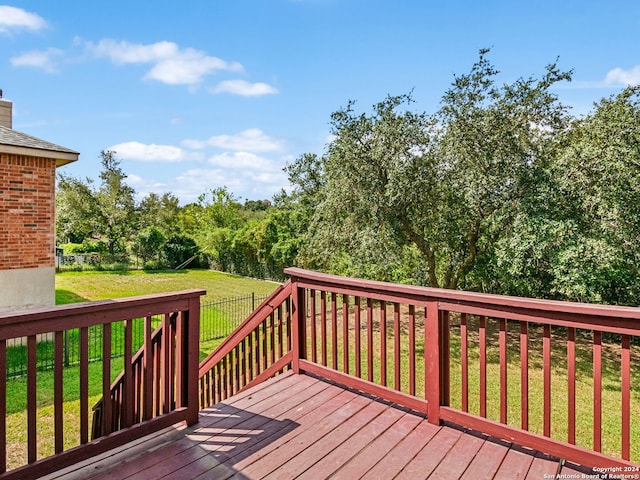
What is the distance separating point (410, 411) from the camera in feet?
8.45

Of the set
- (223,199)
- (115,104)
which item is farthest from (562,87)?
(223,199)

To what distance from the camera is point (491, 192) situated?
7594 millimetres

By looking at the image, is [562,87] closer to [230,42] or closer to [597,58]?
[597,58]

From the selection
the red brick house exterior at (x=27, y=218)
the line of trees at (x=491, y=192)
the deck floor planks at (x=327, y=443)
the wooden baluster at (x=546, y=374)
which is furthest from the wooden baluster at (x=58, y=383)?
the red brick house exterior at (x=27, y=218)

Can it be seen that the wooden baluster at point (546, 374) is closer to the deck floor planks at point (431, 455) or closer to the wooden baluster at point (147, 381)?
the deck floor planks at point (431, 455)

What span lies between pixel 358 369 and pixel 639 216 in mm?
6429

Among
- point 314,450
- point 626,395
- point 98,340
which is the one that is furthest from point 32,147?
point 626,395

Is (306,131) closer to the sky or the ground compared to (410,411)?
closer to the sky

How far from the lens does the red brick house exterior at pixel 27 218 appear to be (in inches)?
283

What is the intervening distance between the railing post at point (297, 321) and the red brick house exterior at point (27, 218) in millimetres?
6999

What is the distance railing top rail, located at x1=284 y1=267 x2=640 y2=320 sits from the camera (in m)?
1.77

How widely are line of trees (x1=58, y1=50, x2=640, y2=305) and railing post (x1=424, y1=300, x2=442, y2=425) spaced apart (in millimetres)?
Answer: 5437

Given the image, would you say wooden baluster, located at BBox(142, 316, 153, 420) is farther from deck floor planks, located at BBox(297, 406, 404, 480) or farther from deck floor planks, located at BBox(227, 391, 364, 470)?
deck floor planks, located at BBox(297, 406, 404, 480)

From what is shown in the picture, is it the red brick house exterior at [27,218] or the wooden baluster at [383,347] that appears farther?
the red brick house exterior at [27,218]
